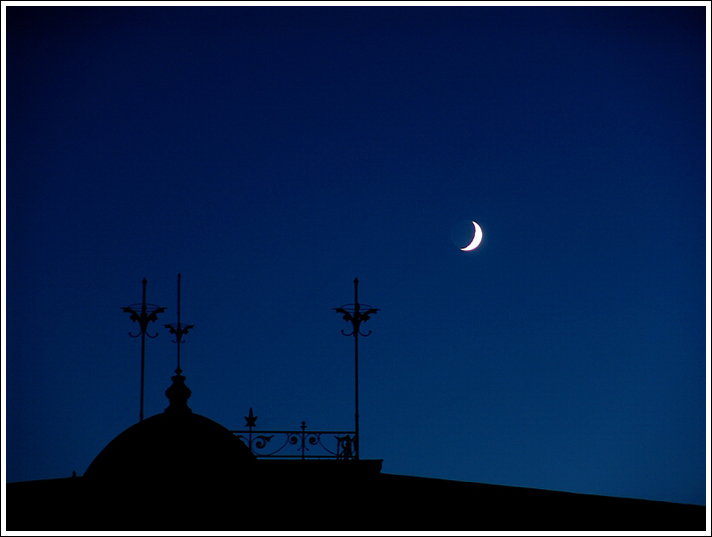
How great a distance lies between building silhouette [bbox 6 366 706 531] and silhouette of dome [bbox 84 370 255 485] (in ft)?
0.08

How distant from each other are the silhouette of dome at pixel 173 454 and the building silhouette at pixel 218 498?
2cm

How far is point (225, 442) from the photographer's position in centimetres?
1927

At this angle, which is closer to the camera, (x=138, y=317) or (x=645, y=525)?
(x=645, y=525)

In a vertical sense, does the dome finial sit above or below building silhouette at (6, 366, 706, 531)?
above

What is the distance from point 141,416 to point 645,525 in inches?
560

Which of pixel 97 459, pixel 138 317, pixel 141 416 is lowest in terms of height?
pixel 97 459

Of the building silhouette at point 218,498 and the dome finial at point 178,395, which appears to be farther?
the dome finial at point 178,395

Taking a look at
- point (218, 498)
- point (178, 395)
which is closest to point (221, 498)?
point (218, 498)

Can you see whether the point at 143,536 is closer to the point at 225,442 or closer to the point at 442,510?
the point at 225,442

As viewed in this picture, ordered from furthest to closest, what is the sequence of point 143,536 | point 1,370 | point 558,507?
point 558,507, point 143,536, point 1,370

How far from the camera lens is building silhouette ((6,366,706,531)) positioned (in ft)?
57.5

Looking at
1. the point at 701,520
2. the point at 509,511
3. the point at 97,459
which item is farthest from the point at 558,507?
the point at 97,459

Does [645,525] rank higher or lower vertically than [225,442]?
lower

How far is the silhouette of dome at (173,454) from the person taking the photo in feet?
60.8
